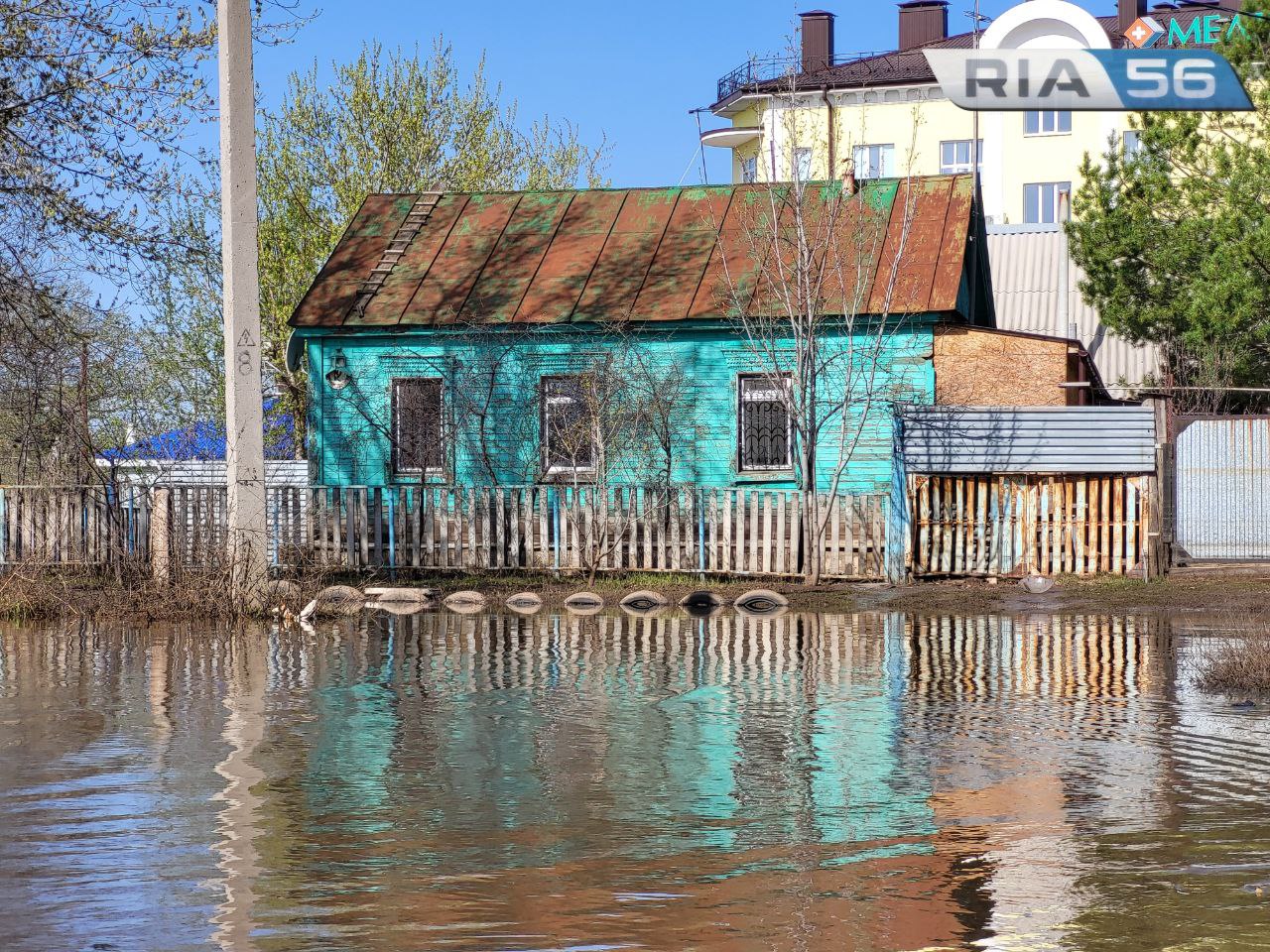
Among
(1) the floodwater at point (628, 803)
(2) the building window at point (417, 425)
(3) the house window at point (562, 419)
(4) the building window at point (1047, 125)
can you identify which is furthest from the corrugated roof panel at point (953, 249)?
(4) the building window at point (1047, 125)

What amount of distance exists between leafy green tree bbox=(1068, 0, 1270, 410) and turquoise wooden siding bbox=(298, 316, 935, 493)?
8.99 m

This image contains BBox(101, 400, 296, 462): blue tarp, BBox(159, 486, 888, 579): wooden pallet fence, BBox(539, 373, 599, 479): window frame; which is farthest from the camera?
BBox(101, 400, 296, 462): blue tarp

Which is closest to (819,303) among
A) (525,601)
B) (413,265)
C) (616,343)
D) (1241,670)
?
(616,343)

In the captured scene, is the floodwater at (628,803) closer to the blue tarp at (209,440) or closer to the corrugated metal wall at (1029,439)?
the corrugated metal wall at (1029,439)

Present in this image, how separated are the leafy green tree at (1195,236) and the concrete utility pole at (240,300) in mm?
18437

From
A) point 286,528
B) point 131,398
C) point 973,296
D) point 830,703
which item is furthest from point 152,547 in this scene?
point 131,398

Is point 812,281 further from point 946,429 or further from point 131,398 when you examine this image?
point 131,398

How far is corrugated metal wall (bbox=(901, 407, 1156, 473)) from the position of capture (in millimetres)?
19578

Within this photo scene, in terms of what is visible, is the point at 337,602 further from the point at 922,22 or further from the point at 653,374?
the point at 922,22

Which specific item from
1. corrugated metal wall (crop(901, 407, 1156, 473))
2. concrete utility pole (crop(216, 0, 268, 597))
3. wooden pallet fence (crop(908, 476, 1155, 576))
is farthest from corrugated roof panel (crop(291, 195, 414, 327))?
wooden pallet fence (crop(908, 476, 1155, 576))

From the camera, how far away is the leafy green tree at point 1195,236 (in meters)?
28.0

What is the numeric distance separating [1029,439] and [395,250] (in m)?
11.6

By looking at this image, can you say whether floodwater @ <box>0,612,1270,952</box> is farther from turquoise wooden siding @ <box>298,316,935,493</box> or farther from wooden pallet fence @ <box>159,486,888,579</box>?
turquoise wooden siding @ <box>298,316,935,493</box>

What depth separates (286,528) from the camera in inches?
864
